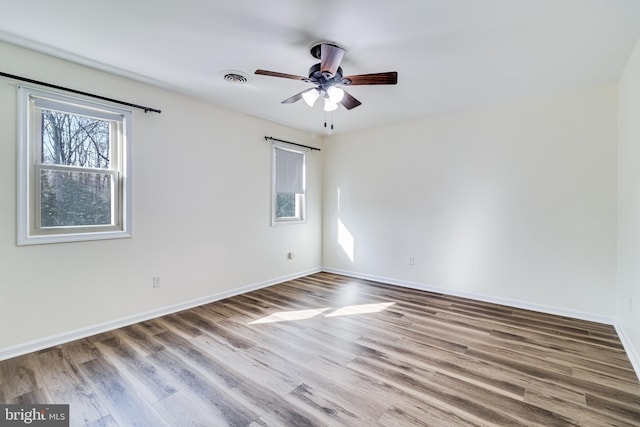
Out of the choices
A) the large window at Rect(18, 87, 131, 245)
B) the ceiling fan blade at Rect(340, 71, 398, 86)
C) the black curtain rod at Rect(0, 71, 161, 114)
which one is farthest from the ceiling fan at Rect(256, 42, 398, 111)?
the large window at Rect(18, 87, 131, 245)

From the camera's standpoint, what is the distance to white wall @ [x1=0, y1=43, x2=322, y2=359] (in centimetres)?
240

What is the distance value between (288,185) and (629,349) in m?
4.29

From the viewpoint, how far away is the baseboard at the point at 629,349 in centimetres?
219

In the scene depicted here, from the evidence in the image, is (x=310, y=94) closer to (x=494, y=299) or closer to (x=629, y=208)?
(x=629, y=208)

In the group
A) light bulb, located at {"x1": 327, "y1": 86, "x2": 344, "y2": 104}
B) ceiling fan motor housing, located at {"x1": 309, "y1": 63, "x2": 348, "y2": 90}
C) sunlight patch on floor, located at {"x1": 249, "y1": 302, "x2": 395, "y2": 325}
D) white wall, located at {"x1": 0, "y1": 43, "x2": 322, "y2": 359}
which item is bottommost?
sunlight patch on floor, located at {"x1": 249, "y1": 302, "x2": 395, "y2": 325}

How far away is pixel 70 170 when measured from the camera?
2684 millimetres

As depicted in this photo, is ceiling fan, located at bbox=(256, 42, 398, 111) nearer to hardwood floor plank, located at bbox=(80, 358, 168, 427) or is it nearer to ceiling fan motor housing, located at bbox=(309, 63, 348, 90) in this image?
ceiling fan motor housing, located at bbox=(309, 63, 348, 90)

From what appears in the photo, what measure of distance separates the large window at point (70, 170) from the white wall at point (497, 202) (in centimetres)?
338

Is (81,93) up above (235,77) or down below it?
below


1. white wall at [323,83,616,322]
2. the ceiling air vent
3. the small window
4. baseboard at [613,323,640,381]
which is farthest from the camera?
the small window

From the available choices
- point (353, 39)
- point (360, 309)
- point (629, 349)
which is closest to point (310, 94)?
point (353, 39)

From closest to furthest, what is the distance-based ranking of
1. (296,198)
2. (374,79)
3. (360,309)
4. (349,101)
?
(374,79), (349,101), (360,309), (296,198)

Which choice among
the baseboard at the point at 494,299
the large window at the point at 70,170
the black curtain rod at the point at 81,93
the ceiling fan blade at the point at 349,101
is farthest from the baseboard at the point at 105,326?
the ceiling fan blade at the point at 349,101

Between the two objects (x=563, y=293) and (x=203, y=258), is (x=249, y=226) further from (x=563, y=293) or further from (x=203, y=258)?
(x=563, y=293)
